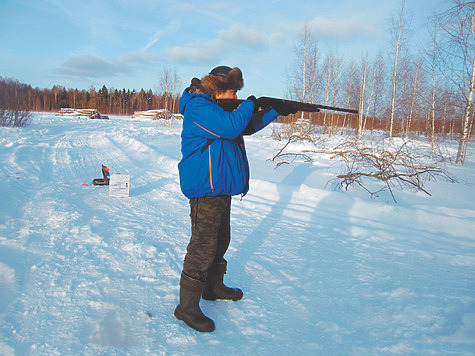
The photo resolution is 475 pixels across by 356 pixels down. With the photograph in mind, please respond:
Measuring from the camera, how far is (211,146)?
77.6 inches

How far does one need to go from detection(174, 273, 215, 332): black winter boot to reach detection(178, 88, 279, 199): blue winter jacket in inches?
24.8

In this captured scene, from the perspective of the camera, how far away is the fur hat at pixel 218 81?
2047 millimetres

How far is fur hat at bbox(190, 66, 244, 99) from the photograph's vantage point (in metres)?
2.05

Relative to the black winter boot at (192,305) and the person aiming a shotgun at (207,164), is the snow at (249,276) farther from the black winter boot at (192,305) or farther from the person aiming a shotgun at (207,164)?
the person aiming a shotgun at (207,164)

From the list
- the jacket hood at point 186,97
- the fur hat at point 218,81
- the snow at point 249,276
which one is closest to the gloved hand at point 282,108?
the fur hat at point 218,81

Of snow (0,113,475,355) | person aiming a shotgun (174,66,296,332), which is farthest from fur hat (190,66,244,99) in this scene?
snow (0,113,475,355)

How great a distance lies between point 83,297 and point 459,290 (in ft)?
10.7

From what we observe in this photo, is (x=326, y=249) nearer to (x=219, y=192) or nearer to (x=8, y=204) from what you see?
(x=219, y=192)

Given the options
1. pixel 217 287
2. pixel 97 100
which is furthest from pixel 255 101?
pixel 97 100

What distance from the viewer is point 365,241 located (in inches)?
149

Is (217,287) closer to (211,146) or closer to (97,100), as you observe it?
(211,146)

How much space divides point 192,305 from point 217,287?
1.15 feet

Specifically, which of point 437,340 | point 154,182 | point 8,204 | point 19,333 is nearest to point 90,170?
point 154,182

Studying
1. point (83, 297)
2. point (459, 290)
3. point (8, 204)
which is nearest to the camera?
point (83, 297)
